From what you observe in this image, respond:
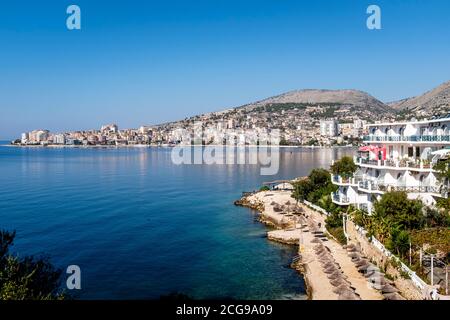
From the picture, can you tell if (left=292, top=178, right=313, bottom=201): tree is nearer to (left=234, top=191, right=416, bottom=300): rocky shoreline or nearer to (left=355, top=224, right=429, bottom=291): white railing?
(left=234, top=191, right=416, bottom=300): rocky shoreline

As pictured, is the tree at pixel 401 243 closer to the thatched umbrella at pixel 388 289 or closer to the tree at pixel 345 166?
the thatched umbrella at pixel 388 289

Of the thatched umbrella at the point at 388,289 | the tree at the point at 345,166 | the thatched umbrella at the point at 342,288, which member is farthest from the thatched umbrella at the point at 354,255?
the tree at the point at 345,166

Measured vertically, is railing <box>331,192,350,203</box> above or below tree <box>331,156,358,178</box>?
below

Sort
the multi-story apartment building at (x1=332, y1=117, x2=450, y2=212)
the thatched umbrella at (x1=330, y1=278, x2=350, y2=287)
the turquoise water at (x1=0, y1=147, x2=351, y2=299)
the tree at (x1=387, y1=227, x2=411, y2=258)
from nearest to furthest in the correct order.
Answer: the tree at (x1=387, y1=227, x2=411, y2=258)
the thatched umbrella at (x1=330, y1=278, x2=350, y2=287)
the turquoise water at (x1=0, y1=147, x2=351, y2=299)
the multi-story apartment building at (x1=332, y1=117, x2=450, y2=212)

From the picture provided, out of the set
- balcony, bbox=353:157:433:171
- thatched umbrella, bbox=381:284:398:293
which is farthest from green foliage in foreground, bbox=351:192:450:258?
balcony, bbox=353:157:433:171

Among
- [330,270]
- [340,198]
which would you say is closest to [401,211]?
[330,270]

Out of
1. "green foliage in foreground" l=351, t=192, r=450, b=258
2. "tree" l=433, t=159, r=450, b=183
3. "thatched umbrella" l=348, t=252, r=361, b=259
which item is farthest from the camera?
"tree" l=433, t=159, r=450, b=183
